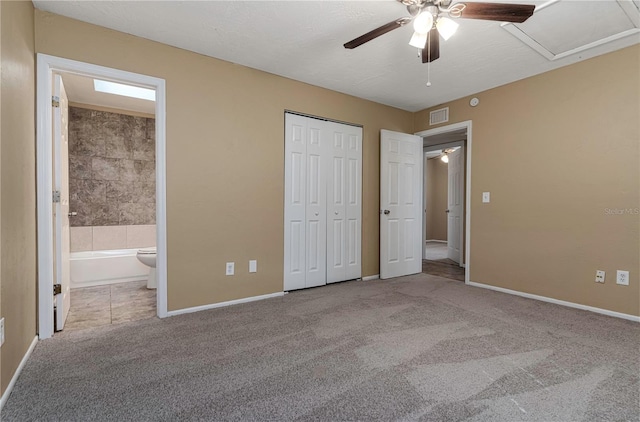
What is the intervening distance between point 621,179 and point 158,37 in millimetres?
4203

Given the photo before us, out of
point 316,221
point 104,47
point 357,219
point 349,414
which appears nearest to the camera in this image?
point 349,414

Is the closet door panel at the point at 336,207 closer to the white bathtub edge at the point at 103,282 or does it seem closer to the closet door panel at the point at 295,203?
the closet door panel at the point at 295,203

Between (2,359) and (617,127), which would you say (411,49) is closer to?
(617,127)

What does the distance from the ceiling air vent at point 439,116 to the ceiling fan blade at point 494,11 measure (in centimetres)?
236

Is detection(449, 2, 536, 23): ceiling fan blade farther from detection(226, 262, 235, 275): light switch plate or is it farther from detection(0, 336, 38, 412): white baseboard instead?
detection(0, 336, 38, 412): white baseboard

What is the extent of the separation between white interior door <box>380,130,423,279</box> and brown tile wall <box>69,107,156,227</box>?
3.52 m

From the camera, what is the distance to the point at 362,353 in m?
2.00

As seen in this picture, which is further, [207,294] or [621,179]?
[207,294]

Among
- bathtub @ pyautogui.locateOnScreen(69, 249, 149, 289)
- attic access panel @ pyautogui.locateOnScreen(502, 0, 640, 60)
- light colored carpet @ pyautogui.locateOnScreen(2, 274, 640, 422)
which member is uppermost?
attic access panel @ pyautogui.locateOnScreen(502, 0, 640, 60)

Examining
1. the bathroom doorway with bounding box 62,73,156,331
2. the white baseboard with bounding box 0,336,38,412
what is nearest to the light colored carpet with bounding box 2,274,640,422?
the white baseboard with bounding box 0,336,38,412

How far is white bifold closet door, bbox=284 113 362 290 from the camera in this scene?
3.46 meters

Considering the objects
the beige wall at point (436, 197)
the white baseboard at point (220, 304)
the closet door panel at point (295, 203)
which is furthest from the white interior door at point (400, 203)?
the beige wall at point (436, 197)

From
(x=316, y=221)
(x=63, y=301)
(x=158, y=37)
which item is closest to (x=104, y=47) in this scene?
(x=158, y=37)

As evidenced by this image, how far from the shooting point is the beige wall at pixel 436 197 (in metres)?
8.88
